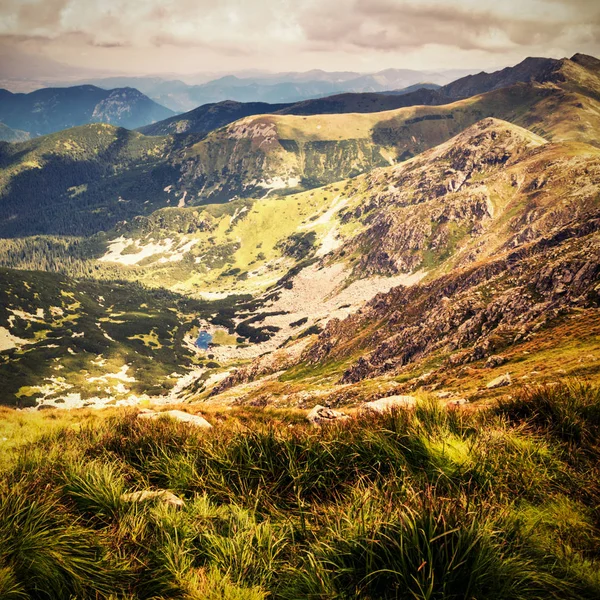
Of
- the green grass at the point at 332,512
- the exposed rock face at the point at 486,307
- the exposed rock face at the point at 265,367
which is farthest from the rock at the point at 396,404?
the exposed rock face at the point at 265,367

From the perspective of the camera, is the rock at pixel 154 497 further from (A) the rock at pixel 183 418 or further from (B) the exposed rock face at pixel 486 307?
(B) the exposed rock face at pixel 486 307

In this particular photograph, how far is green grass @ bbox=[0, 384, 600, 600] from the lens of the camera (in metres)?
3.69

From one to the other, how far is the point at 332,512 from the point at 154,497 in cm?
299

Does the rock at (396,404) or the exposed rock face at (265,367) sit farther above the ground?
the rock at (396,404)

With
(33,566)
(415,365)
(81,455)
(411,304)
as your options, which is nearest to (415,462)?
(33,566)

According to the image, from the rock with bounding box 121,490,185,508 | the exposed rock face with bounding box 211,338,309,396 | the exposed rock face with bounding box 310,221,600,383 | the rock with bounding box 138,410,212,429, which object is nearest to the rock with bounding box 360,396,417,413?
the rock with bounding box 121,490,185,508

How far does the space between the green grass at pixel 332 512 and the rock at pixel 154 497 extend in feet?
0.48

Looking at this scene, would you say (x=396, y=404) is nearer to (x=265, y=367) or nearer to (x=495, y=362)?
(x=495, y=362)

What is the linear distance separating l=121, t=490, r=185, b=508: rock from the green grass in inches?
5.7

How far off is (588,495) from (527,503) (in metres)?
0.81

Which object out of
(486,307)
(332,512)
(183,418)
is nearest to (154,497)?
(332,512)

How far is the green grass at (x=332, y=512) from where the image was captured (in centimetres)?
369

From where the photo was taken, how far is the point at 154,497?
600cm

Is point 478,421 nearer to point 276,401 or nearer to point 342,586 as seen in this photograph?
point 342,586
